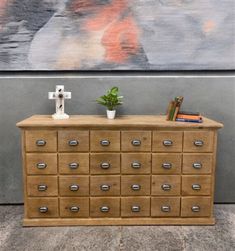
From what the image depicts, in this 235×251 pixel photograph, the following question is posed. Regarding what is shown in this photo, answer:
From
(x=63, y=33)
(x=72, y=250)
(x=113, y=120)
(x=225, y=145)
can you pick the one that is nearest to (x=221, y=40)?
(x=225, y=145)

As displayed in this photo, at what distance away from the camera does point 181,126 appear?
2.44 metres

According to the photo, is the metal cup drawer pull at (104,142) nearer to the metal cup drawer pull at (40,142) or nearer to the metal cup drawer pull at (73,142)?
the metal cup drawer pull at (73,142)

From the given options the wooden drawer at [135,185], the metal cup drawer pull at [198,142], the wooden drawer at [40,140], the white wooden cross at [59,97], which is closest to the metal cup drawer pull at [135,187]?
the wooden drawer at [135,185]

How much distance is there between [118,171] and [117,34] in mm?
Result: 1348

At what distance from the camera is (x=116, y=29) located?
113 inches

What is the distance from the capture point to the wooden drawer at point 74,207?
100.0 inches

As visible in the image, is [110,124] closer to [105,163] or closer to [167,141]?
[105,163]

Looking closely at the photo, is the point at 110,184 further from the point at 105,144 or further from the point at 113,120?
the point at 113,120

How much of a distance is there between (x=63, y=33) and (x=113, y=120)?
102 cm

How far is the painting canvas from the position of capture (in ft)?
9.27

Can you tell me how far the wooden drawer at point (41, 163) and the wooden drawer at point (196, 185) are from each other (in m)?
1.14

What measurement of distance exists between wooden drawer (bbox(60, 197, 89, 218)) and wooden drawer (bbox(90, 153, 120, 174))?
289 mm

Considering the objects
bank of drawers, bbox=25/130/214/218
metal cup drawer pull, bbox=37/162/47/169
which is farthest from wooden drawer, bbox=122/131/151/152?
metal cup drawer pull, bbox=37/162/47/169

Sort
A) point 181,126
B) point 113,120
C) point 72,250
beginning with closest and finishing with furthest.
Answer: point 72,250 → point 181,126 → point 113,120
